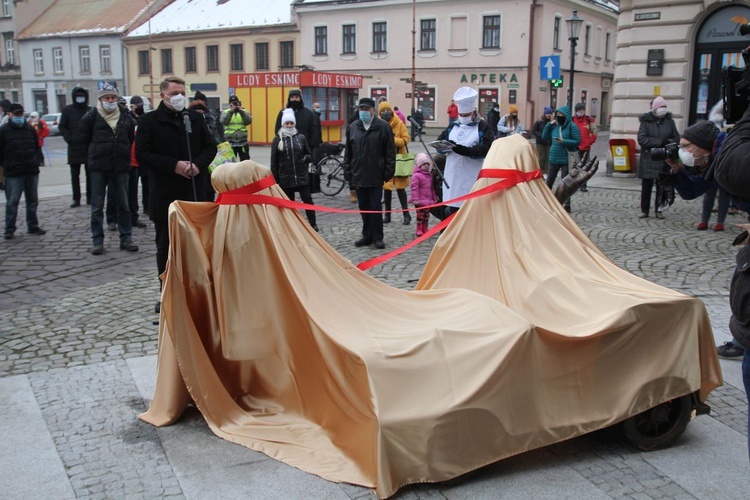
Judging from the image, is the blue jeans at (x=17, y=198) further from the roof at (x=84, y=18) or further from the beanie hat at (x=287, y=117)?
the roof at (x=84, y=18)

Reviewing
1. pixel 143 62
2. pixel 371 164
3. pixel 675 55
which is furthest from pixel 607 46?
pixel 371 164

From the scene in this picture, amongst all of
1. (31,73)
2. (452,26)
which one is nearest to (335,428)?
(452,26)

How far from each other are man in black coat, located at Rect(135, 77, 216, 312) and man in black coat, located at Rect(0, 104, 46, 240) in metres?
4.40

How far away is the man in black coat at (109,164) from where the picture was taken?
9.30 metres

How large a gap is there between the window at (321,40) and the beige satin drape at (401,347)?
41855 mm

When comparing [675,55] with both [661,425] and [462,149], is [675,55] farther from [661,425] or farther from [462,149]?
[661,425]

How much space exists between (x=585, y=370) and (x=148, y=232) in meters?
8.21

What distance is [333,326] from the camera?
3996 mm

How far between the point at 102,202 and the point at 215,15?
42.4 m

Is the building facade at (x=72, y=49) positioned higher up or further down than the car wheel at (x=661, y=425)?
higher up

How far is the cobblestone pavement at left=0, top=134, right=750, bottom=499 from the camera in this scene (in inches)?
142

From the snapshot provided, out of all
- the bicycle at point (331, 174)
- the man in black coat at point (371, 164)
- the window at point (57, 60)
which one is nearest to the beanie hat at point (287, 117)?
the man in black coat at point (371, 164)

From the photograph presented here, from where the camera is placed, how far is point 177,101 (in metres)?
6.68

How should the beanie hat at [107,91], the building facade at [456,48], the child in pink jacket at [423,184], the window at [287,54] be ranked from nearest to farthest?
the beanie hat at [107,91]
the child in pink jacket at [423,184]
the building facade at [456,48]
the window at [287,54]
